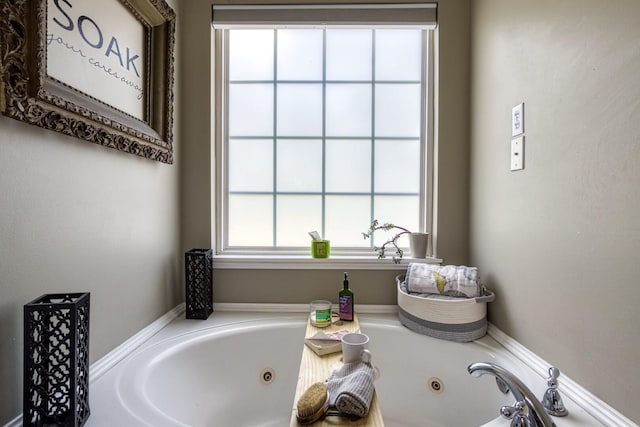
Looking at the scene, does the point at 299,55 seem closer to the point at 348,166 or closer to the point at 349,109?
the point at 349,109

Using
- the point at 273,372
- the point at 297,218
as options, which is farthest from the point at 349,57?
the point at 273,372

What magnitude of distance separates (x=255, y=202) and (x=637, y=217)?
1.44 m

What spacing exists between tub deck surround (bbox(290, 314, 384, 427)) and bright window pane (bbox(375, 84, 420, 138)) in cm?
102

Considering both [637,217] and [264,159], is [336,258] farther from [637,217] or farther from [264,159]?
[637,217]

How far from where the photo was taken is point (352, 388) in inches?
30.7

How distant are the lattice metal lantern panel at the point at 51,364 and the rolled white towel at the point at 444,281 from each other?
1140 mm

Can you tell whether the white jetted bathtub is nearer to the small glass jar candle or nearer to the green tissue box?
the small glass jar candle

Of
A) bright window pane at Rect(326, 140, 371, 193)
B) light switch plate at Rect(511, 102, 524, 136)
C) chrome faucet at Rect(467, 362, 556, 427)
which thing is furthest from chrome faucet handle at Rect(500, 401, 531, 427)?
bright window pane at Rect(326, 140, 371, 193)

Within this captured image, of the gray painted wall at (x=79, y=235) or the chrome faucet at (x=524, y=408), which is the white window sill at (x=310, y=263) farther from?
the chrome faucet at (x=524, y=408)

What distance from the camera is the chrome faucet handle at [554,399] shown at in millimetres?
789

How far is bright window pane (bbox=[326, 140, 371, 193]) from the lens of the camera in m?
1.61

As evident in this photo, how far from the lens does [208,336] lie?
1253mm

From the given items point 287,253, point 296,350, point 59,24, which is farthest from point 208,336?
point 59,24

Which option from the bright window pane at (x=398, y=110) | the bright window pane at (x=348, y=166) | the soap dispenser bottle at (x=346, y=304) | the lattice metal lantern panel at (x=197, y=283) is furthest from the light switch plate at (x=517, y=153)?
the lattice metal lantern panel at (x=197, y=283)
